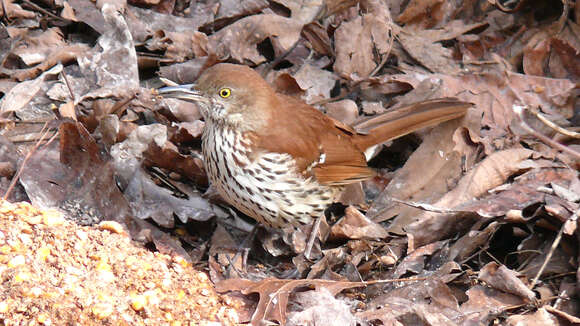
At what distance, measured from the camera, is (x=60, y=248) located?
328cm

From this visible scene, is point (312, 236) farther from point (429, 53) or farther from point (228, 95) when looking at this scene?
point (429, 53)

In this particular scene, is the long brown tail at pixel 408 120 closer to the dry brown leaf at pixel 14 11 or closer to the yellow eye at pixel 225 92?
the yellow eye at pixel 225 92

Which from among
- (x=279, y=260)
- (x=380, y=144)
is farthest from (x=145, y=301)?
(x=380, y=144)

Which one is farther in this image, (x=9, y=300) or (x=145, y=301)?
(x=145, y=301)

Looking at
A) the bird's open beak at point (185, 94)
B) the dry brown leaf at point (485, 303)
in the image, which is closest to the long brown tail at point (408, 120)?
the bird's open beak at point (185, 94)

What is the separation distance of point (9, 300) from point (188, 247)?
55.2 inches

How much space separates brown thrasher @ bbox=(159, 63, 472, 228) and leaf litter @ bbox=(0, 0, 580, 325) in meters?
0.25

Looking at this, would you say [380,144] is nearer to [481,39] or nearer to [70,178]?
[481,39]

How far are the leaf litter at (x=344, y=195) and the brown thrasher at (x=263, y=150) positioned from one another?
255 mm

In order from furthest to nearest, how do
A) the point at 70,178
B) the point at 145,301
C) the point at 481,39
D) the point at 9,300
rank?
the point at 481,39
the point at 70,178
the point at 145,301
the point at 9,300

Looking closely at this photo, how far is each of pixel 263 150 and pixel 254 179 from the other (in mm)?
175

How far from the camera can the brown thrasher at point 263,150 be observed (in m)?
4.08

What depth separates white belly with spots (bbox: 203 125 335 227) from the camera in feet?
13.3

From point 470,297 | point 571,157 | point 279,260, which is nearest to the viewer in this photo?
point 470,297
